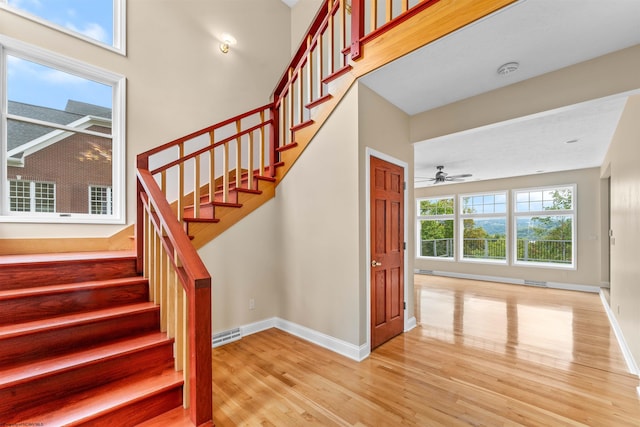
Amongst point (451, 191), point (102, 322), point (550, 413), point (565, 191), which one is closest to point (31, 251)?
point (102, 322)

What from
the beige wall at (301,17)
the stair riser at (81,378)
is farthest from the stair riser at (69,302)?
the beige wall at (301,17)

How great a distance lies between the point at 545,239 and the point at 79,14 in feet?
29.9

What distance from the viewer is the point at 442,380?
236 cm

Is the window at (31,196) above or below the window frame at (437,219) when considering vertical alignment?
above

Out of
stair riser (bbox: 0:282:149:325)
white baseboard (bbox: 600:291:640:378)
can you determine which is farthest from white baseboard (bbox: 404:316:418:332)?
stair riser (bbox: 0:282:149:325)

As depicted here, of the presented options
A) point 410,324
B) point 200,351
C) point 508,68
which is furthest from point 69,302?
point 508,68

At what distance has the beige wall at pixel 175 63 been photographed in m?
2.99

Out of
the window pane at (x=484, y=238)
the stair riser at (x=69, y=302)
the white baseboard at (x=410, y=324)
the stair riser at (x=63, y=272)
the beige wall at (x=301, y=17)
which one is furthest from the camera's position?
the window pane at (x=484, y=238)

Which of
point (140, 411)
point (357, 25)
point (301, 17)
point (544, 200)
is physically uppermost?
point (301, 17)

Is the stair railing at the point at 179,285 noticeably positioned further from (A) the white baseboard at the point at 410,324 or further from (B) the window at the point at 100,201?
(A) the white baseboard at the point at 410,324

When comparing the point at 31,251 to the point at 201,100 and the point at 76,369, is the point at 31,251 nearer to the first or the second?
the point at 76,369

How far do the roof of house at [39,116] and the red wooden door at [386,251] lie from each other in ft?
10.9

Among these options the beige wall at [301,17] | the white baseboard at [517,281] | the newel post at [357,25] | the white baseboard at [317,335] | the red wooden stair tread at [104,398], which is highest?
the beige wall at [301,17]

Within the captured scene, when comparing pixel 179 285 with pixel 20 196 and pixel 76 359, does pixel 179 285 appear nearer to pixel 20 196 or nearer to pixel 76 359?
pixel 76 359
